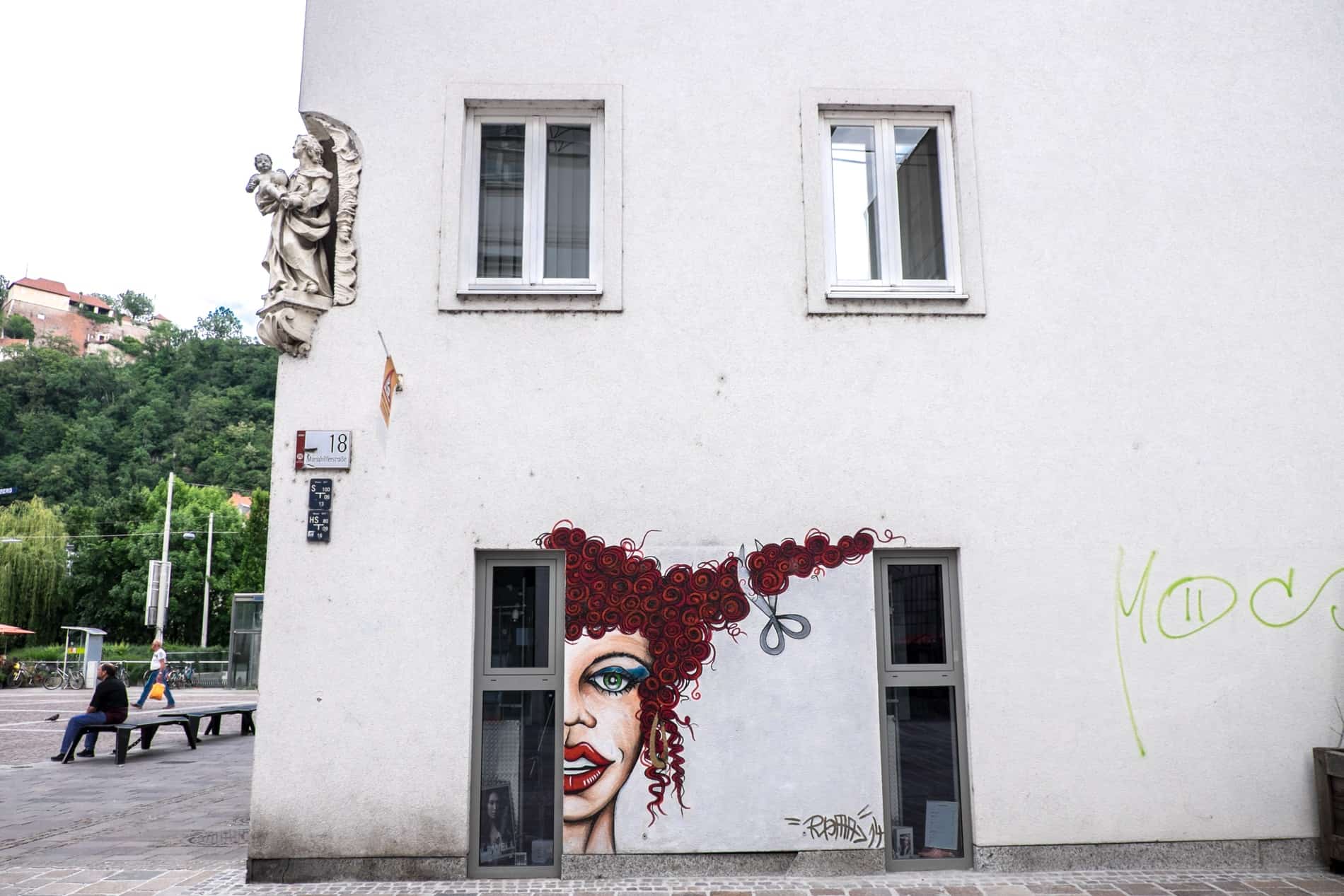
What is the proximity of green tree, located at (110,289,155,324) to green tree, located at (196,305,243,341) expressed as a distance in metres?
36.4

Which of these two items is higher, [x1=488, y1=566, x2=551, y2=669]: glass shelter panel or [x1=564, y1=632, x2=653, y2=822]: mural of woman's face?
[x1=488, y1=566, x2=551, y2=669]: glass shelter panel

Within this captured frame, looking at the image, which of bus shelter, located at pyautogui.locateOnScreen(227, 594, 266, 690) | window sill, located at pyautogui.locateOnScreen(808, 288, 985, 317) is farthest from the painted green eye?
bus shelter, located at pyautogui.locateOnScreen(227, 594, 266, 690)

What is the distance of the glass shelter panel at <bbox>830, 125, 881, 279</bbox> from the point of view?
7465mm

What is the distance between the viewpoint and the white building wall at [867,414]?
22.1 ft

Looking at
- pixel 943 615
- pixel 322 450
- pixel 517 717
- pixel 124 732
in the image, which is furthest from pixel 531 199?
pixel 124 732

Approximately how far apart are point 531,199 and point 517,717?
366 centimetres

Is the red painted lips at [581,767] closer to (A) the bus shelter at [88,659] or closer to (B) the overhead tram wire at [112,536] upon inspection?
(A) the bus shelter at [88,659]

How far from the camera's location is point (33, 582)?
4909 cm

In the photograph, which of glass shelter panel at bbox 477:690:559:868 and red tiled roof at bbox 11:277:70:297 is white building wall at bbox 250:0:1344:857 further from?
red tiled roof at bbox 11:277:70:297

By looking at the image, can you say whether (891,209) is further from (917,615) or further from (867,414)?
(917,615)

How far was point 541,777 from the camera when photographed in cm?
677

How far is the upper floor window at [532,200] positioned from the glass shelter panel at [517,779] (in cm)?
292
